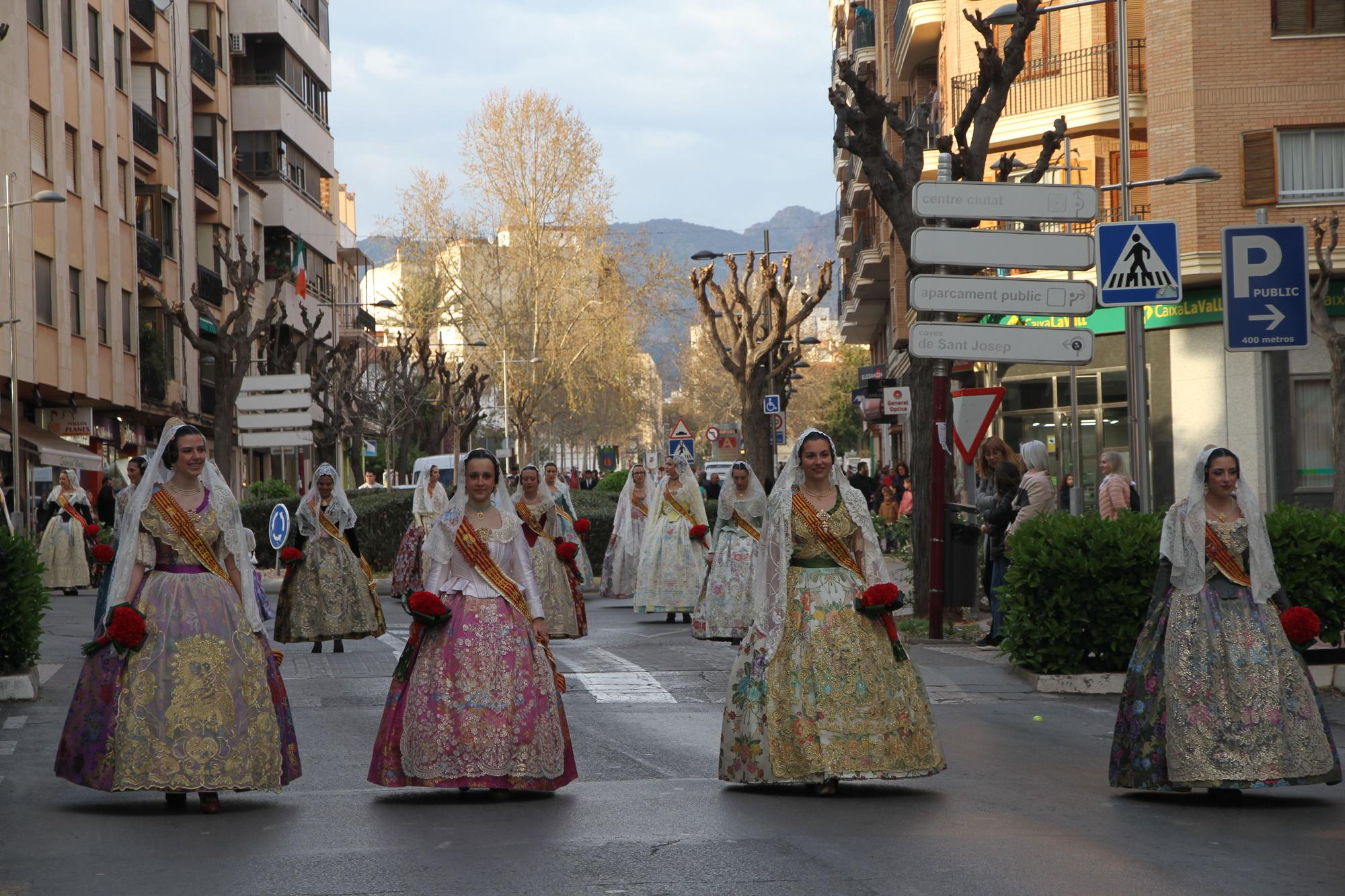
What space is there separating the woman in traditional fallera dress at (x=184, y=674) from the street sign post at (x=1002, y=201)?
26.0ft

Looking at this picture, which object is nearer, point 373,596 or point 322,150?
point 373,596

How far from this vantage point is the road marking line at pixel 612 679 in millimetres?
13641

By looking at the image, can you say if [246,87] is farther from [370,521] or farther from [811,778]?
[811,778]

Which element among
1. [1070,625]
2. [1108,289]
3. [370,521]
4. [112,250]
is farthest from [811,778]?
[112,250]

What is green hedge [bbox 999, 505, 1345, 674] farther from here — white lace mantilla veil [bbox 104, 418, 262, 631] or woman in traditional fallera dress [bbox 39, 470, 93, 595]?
woman in traditional fallera dress [bbox 39, 470, 93, 595]

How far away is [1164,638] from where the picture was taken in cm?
891

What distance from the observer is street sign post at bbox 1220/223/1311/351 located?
1210 cm

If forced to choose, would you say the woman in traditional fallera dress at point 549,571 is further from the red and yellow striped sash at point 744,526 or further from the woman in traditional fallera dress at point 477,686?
the woman in traditional fallera dress at point 477,686

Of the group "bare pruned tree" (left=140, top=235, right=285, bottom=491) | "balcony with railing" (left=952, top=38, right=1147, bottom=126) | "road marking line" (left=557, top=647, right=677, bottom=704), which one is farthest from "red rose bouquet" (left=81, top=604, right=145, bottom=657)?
"balcony with railing" (left=952, top=38, right=1147, bottom=126)

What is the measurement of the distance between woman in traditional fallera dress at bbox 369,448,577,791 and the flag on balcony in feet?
173

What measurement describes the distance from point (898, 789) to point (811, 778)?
2.15ft

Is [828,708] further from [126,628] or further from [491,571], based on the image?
[126,628]

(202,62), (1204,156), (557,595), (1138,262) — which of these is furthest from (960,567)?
(202,62)

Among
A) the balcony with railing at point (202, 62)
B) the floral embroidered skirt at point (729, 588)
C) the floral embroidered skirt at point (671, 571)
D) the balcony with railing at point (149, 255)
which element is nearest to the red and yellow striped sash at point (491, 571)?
the floral embroidered skirt at point (729, 588)
